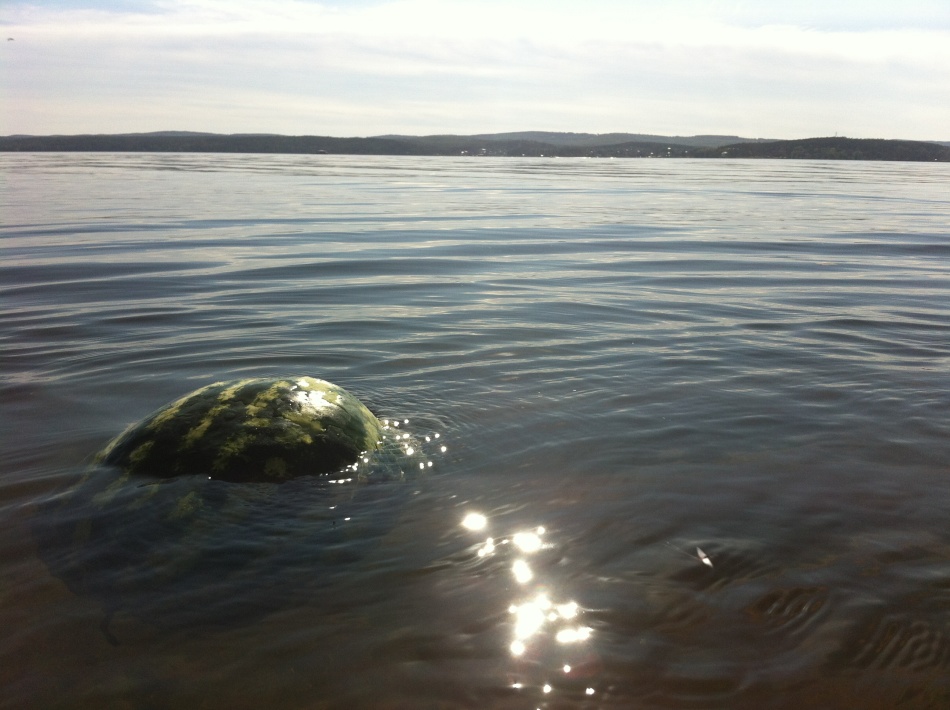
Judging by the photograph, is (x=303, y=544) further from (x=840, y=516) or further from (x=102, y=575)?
(x=840, y=516)

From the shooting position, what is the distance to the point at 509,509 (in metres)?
4.40

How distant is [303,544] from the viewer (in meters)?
3.97

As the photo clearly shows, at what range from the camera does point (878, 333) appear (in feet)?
26.8

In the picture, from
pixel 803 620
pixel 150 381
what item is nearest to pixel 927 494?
pixel 803 620

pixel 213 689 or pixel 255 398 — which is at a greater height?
pixel 255 398

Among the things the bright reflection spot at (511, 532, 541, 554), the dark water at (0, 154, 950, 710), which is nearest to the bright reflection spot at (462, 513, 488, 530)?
the dark water at (0, 154, 950, 710)

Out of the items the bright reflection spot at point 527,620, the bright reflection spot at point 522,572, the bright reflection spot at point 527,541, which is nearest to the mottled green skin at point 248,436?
the bright reflection spot at point 527,541

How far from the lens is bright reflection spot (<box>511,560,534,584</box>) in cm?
371

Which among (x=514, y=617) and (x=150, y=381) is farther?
(x=150, y=381)

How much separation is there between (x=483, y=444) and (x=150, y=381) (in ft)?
10.6

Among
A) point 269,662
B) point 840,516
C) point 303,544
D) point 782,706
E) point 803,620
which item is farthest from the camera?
point 840,516

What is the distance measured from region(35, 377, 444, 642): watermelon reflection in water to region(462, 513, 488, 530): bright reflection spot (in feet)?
1.32

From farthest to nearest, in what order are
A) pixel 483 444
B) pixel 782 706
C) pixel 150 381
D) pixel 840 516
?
pixel 150 381, pixel 483 444, pixel 840 516, pixel 782 706

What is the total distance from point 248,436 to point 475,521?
1.51 m
